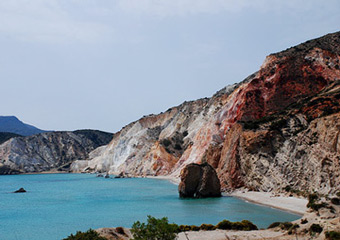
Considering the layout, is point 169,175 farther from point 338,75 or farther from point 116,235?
point 116,235

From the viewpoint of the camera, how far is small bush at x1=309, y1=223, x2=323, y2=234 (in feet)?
68.4

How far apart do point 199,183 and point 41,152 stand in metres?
147

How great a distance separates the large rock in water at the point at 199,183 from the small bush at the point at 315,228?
83.2ft

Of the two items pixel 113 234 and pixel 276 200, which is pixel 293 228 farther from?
pixel 276 200

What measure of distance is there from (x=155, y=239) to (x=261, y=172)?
31.6 m

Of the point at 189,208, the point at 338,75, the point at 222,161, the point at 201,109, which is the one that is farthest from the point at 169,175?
the point at 189,208

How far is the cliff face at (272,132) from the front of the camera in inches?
1538

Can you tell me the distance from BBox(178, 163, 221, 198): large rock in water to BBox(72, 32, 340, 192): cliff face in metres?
5.20

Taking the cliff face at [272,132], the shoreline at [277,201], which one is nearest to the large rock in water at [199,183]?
the shoreline at [277,201]

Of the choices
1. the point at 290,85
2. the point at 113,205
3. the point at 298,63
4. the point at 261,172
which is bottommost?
the point at 113,205

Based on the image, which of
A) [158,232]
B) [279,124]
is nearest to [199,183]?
[279,124]

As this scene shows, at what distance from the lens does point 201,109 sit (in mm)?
114500

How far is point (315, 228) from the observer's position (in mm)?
21016

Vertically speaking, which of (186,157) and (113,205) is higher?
(186,157)
